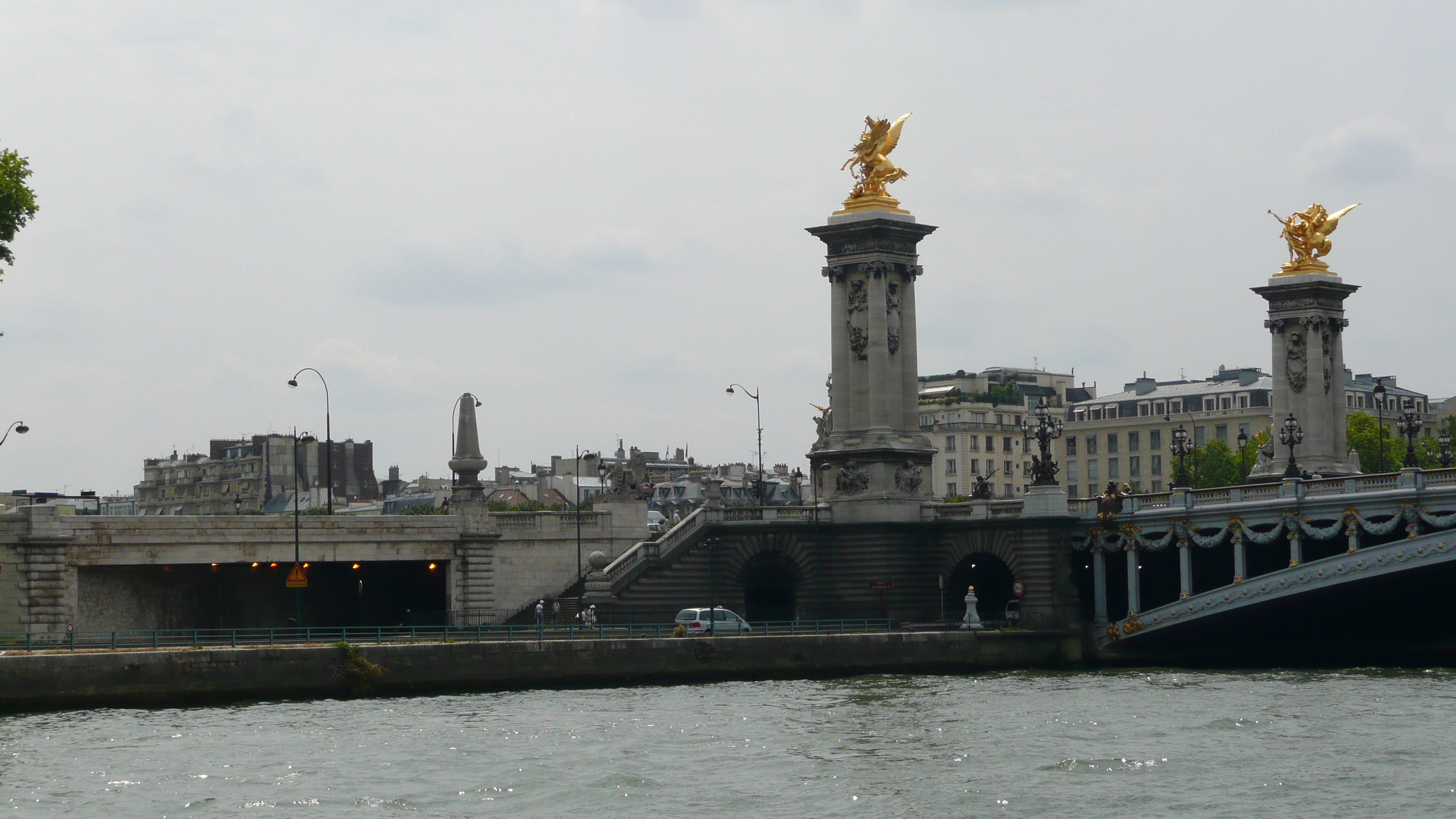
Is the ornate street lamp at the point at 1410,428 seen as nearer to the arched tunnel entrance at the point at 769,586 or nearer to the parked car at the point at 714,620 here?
the arched tunnel entrance at the point at 769,586

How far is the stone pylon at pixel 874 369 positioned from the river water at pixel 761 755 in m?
20.1

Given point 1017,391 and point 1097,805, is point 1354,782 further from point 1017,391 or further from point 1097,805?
point 1017,391

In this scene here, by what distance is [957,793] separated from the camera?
159 ft

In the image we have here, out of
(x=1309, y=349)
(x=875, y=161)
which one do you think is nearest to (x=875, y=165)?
(x=875, y=161)

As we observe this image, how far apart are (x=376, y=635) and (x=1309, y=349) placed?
5675 cm

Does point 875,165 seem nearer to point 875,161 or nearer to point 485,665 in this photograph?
point 875,161

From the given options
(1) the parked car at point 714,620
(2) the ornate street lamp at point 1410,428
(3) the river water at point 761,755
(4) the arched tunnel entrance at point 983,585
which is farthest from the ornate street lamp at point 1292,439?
(1) the parked car at point 714,620

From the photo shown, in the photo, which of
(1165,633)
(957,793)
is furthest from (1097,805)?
(1165,633)

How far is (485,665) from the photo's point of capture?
69500mm

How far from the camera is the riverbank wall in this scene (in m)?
62.9

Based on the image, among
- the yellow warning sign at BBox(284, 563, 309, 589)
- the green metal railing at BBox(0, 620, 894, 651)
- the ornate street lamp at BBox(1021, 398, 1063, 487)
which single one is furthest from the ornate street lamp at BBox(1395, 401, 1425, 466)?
the yellow warning sign at BBox(284, 563, 309, 589)

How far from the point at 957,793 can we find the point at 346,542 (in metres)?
40.3

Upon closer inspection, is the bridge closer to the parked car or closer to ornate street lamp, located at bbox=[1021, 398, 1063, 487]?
ornate street lamp, located at bbox=[1021, 398, 1063, 487]

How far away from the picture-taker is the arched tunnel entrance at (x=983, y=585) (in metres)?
87.9
